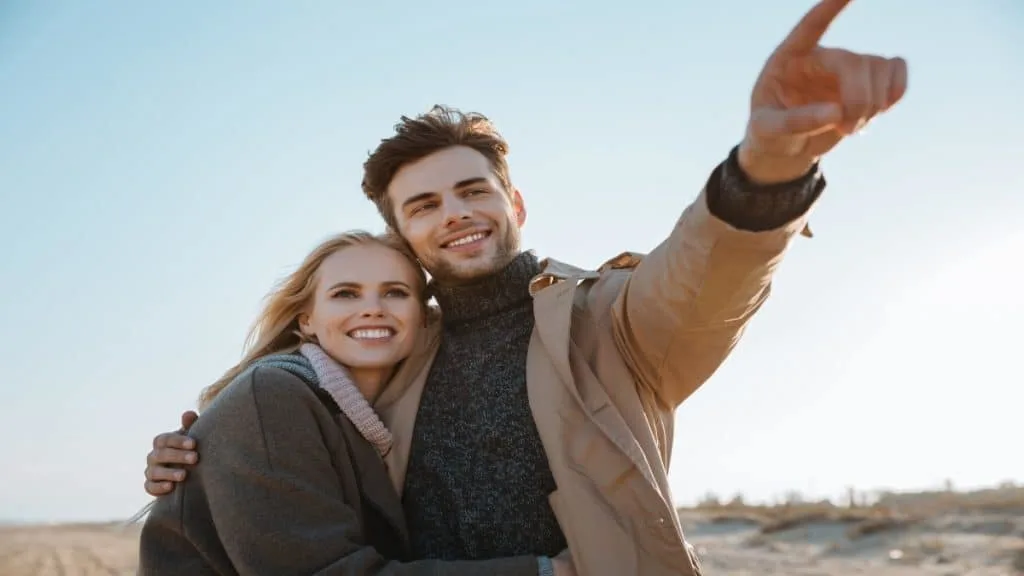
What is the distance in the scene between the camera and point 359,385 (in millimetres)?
3668

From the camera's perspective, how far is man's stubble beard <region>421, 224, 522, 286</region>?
→ 3779 mm

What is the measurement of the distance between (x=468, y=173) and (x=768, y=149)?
1.76 meters

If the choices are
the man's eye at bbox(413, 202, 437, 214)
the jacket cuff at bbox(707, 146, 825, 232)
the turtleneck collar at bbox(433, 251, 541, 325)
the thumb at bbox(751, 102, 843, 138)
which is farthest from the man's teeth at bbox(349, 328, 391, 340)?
the thumb at bbox(751, 102, 843, 138)

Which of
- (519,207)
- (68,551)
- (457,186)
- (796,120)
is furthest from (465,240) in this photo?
(68,551)

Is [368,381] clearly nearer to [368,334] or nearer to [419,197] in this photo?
[368,334]

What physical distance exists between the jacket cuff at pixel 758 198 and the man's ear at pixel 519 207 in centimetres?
172

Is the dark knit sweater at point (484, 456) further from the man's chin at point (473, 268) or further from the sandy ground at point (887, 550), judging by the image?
the sandy ground at point (887, 550)

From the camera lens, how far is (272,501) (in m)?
2.86

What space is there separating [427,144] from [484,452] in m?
1.38

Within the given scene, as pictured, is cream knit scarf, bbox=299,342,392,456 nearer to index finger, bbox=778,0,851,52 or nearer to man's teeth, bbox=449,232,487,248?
man's teeth, bbox=449,232,487,248

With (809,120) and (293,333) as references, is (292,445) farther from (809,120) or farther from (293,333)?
(809,120)

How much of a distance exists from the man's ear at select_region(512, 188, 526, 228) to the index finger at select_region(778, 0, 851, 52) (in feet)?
6.87

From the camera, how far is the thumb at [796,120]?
2.14 metres

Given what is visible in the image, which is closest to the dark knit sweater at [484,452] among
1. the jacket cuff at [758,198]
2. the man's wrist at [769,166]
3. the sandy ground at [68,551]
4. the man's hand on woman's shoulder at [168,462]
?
the man's hand on woman's shoulder at [168,462]
